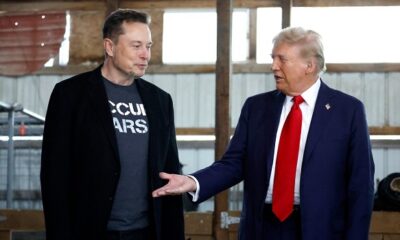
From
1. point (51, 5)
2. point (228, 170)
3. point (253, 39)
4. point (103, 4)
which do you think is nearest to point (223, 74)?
point (103, 4)

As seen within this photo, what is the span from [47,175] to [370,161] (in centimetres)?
124

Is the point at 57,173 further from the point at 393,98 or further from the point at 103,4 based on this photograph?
the point at 393,98

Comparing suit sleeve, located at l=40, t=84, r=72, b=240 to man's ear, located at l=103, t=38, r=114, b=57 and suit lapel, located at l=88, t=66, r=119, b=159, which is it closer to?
suit lapel, located at l=88, t=66, r=119, b=159

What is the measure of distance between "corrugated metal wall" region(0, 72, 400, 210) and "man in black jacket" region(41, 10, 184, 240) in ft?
22.7

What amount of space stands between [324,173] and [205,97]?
309 inches

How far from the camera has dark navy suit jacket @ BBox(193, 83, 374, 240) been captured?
304 centimetres

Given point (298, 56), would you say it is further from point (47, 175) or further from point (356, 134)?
point (47, 175)

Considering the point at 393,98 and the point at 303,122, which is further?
the point at 393,98

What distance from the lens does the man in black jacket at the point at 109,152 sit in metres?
3.07

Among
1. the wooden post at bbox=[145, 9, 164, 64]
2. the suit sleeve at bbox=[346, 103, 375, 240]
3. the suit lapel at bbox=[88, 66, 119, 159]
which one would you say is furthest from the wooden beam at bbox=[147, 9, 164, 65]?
the suit sleeve at bbox=[346, 103, 375, 240]

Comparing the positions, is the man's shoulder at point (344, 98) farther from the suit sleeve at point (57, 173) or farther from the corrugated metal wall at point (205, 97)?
the corrugated metal wall at point (205, 97)

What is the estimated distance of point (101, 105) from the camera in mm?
3145

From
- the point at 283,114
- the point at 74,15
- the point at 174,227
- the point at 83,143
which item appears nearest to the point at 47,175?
the point at 83,143

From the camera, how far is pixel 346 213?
312 cm
